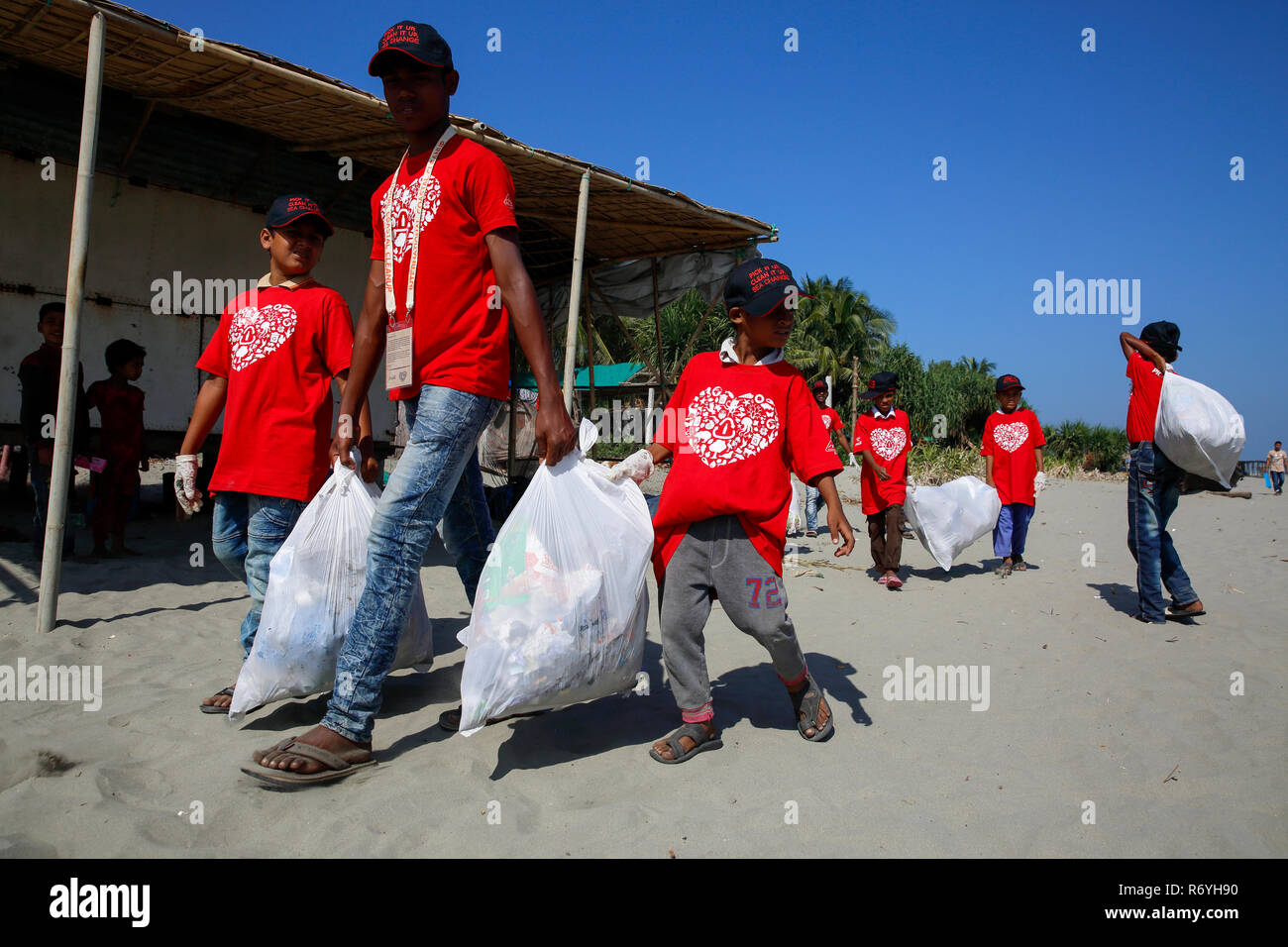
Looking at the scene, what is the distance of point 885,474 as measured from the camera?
636cm

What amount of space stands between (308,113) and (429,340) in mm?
4297

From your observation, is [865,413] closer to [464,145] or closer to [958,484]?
[958,484]

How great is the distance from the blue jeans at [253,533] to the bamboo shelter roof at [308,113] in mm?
3076

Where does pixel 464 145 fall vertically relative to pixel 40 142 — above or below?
below

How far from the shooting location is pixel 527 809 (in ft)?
7.11

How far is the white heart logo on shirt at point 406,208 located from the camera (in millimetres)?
2408

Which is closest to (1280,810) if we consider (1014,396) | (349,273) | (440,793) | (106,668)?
(440,793)

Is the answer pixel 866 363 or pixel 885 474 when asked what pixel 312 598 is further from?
pixel 866 363

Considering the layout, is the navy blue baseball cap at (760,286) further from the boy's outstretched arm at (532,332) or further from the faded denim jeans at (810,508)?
the faded denim jeans at (810,508)

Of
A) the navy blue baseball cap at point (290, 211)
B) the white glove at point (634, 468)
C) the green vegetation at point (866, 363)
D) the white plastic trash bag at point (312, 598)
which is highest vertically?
the green vegetation at point (866, 363)

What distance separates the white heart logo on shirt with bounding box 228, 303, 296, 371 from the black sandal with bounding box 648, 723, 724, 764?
6.49 ft

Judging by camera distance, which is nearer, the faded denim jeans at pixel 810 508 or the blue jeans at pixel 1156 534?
the blue jeans at pixel 1156 534

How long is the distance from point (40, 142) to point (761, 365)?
6.97 metres

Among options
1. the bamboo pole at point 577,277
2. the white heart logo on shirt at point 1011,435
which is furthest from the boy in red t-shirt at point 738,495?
the white heart logo on shirt at point 1011,435
